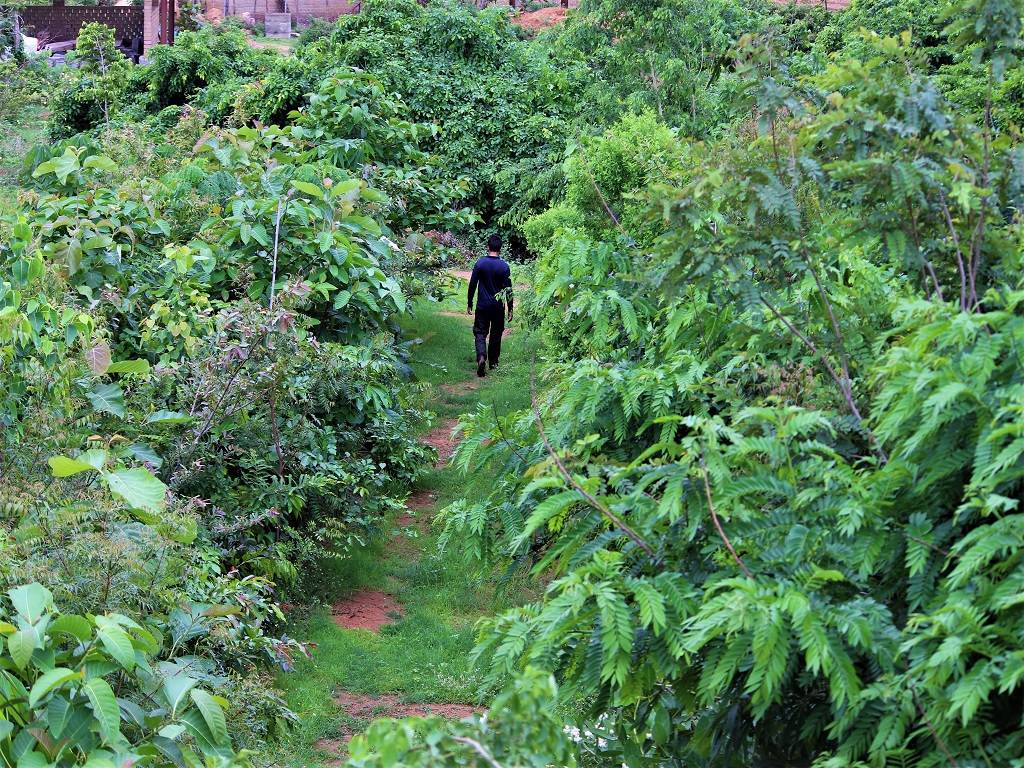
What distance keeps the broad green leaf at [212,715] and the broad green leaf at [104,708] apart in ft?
1.32

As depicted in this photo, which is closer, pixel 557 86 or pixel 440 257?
pixel 440 257

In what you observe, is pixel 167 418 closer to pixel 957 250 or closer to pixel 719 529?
pixel 719 529

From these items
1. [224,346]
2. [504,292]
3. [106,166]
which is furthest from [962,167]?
[504,292]

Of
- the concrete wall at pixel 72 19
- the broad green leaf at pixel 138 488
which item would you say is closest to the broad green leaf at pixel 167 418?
the broad green leaf at pixel 138 488

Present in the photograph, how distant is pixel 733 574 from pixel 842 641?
1.28 feet

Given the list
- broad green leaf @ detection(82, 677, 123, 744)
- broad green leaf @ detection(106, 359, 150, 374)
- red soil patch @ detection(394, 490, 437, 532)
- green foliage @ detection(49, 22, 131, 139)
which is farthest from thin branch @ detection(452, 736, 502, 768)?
green foliage @ detection(49, 22, 131, 139)

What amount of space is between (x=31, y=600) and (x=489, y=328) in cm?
963

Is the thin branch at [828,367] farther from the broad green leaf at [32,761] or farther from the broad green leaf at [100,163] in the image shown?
the broad green leaf at [100,163]

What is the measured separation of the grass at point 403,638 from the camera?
681 centimetres

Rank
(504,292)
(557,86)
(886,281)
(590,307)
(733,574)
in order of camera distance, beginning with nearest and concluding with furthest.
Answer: (733,574) → (886,281) → (590,307) → (504,292) → (557,86)

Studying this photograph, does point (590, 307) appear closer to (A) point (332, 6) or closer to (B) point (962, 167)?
Answer: (B) point (962, 167)

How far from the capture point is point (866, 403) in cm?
406

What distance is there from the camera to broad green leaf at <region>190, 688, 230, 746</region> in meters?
4.60

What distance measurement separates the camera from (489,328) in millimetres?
13742
